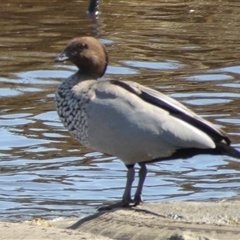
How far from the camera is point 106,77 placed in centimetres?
1275

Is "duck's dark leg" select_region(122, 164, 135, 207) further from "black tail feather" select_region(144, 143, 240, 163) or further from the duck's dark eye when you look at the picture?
the duck's dark eye

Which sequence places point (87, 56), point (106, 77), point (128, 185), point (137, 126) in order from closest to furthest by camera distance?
1. point (137, 126)
2. point (128, 185)
3. point (87, 56)
4. point (106, 77)

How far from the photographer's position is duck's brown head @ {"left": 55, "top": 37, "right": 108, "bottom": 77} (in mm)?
6613

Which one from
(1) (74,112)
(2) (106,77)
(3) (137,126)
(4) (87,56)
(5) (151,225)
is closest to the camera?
(5) (151,225)

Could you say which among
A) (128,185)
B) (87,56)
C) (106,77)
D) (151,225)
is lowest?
(106,77)

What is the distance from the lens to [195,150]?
596cm

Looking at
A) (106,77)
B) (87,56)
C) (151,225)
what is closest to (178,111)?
(151,225)

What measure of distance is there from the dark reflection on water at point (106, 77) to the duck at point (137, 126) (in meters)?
1.74

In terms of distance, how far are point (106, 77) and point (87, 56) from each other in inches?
242

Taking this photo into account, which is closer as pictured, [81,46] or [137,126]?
[137,126]

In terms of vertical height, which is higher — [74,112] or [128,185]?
[74,112]

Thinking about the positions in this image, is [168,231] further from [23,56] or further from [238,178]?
[23,56]

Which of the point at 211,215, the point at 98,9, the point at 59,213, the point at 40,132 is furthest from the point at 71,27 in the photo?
the point at 211,215

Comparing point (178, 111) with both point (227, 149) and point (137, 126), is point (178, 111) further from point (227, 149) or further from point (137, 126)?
point (227, 149)
